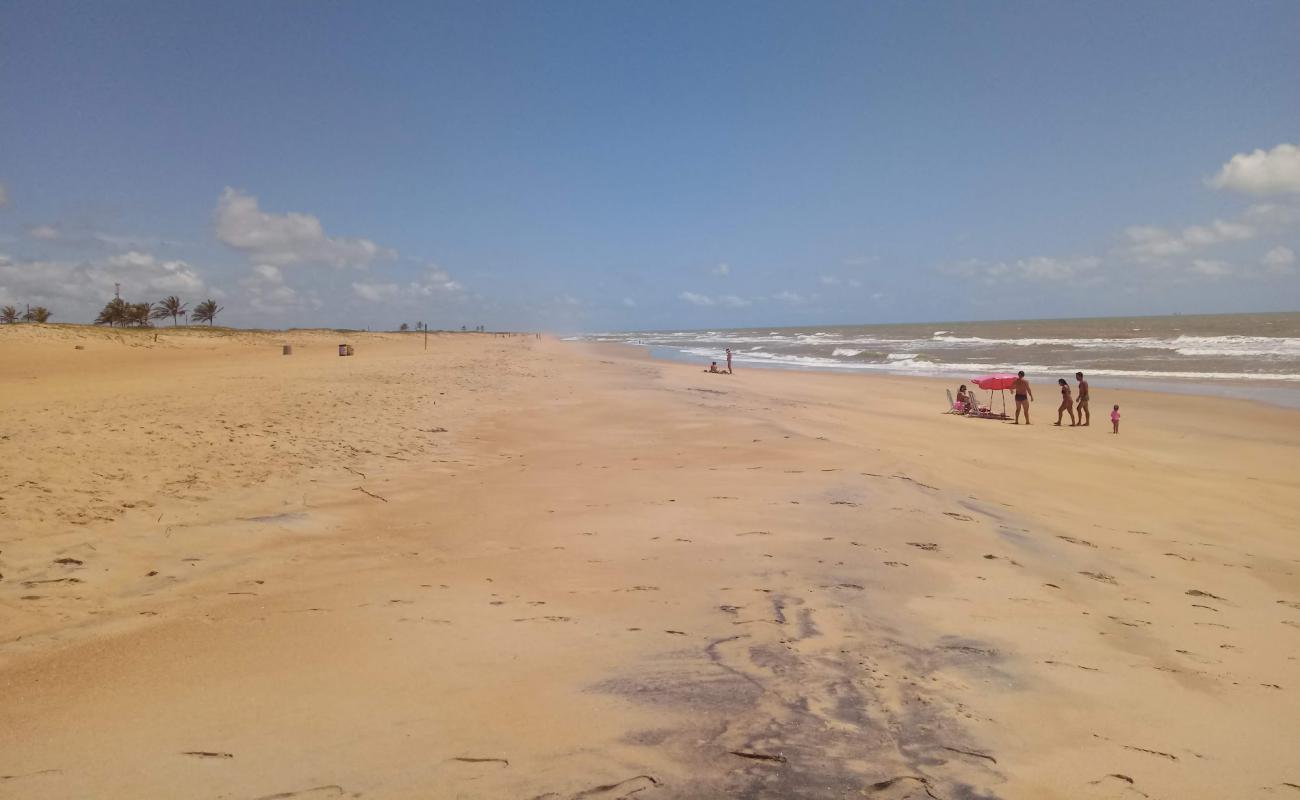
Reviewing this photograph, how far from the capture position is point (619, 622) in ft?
14.9

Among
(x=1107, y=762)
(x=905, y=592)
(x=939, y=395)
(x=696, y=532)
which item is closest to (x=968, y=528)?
(x=905, y=592)


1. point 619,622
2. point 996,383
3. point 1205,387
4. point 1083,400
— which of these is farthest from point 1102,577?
point 1205,387

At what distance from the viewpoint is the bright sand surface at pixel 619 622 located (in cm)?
301

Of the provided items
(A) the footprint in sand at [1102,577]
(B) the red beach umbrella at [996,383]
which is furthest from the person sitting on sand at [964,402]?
(A) the footprint in sand at [1102,577]

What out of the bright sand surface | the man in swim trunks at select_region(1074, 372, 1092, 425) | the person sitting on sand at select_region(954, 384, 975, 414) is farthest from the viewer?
the person sitting on sand at select_region(954, 384, 975, 414)

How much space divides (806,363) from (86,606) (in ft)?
140

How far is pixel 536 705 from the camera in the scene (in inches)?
135

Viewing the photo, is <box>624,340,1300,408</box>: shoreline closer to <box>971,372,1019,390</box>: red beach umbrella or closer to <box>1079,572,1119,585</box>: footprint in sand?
<box>971,372,1019,390</box>: red beach umbrella

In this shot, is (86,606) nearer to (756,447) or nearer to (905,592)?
(905,592)

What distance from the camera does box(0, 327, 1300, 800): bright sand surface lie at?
9.87ft

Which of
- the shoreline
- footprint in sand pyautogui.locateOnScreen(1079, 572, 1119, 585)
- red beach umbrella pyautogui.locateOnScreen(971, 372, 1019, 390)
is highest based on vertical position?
red beach umbrella pyautogui.locateOnScreen(971, 372, 1019, 390)

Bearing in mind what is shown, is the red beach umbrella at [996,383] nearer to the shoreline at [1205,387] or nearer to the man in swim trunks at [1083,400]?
the man in swim trunks at [1083,400]

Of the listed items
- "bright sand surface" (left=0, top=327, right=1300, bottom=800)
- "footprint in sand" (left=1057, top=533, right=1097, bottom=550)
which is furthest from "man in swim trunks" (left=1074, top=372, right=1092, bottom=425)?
"footprint in sand" (left=1057, top=533, right=1097, bottom=550)

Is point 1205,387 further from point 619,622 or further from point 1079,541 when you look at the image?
point 619,622
